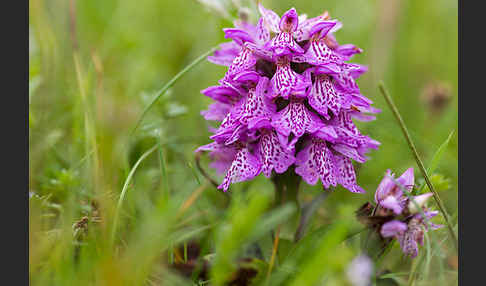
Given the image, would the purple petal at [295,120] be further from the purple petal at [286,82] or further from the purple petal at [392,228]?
the purple petal at [392,228]

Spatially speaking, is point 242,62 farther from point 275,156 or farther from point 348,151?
point 348,151

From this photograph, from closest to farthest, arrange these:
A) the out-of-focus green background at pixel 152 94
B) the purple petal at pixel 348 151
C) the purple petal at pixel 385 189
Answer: the purple petal at pixel 385 189 < the purple petal at pixel 348 151 < the out-of-focus green background at pixel 152 94

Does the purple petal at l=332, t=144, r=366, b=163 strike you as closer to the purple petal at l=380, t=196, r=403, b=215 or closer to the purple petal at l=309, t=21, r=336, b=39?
the purple petal at l=380, t=196, r=403, b=215

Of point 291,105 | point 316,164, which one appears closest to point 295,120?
point 291,105

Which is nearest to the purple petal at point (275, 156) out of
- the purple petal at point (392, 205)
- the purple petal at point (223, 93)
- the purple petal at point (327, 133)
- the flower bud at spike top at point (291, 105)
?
the flower bud at spike top at point (291, 105)

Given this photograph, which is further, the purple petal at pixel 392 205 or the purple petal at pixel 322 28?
the purple petal at pixel 322 28

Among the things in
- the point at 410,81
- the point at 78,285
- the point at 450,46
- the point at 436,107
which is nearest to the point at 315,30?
the point at 78,285

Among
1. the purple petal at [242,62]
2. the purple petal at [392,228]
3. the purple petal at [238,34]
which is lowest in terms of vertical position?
the purple petal at [392,228]

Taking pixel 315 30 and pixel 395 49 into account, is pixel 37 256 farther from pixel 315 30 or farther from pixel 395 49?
pixel 395 49
